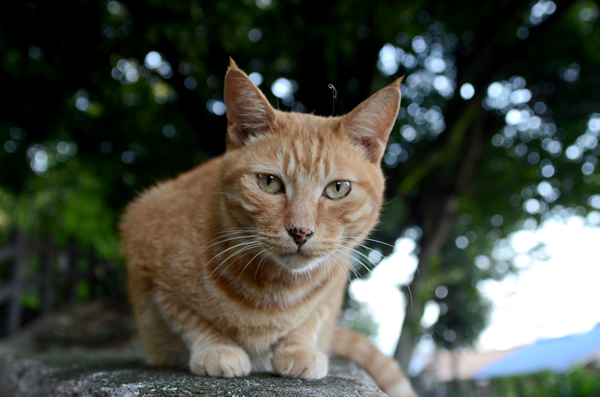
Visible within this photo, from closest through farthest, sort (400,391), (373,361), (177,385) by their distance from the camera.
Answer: (177,385), (400,391), (373,361)

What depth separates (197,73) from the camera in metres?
5.39

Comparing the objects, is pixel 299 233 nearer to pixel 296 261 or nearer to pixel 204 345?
pixel 296 261

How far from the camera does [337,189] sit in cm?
170

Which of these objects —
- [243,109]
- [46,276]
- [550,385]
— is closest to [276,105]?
[243,109]

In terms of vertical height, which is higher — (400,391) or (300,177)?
(300,177)

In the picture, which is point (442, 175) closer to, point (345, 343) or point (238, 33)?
point (238, 33)

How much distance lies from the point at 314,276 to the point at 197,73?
4.30 metres

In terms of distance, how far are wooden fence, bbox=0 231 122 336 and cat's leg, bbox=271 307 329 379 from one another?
5.45 meters

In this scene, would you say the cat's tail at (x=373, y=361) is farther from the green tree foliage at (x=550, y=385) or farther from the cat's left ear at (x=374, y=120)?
the green tree foliage at (x=550, y=385)

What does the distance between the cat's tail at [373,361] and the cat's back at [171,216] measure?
49.4 inches

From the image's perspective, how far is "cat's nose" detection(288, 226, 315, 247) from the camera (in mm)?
1483

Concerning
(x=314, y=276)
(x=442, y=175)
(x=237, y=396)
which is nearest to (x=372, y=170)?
(x=314, y=276)

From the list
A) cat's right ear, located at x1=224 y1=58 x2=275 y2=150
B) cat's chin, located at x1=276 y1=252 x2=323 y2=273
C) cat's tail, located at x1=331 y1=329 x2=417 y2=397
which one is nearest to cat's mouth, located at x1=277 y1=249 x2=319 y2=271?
cat's chin, located at x1=276 y1=252 x2=323 y2=273

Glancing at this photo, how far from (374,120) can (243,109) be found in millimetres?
575
